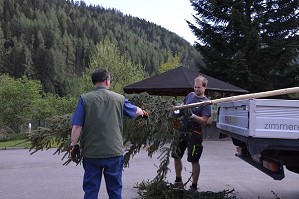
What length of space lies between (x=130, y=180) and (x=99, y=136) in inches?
154

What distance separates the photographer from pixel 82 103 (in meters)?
4.84

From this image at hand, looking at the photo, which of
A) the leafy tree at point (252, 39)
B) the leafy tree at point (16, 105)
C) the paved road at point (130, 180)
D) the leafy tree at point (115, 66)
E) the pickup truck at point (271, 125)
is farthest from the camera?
the leafy tree at point (115, 66)

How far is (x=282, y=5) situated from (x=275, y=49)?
3.01 meters

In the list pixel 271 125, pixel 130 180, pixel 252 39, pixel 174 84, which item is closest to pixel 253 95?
pixel 271 125

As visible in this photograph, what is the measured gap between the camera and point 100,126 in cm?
483

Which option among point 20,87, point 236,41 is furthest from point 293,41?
point 20,87

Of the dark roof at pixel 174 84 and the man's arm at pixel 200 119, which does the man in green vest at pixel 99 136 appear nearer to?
the man's arm at pixel 200 119

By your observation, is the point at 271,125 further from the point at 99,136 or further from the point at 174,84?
the point at 174,84

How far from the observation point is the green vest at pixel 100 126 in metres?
4.83

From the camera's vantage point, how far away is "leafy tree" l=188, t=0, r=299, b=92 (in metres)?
25.4

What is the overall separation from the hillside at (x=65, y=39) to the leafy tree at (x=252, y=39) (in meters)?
59.3

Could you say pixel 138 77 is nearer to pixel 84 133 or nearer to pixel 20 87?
pixel 20 87

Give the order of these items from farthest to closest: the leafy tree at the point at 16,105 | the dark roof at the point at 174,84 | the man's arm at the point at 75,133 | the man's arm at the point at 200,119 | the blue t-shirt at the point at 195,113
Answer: the leafy tree at the point at 16,105, the dark roof at the point at 174,84, the blue t-shirt at the point at 195,113, the man's arm at the point at 200,119, the man's arm at the point at 75,133

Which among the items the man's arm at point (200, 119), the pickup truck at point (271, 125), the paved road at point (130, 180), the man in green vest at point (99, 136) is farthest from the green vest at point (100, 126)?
the paved road at point (130, 180)
